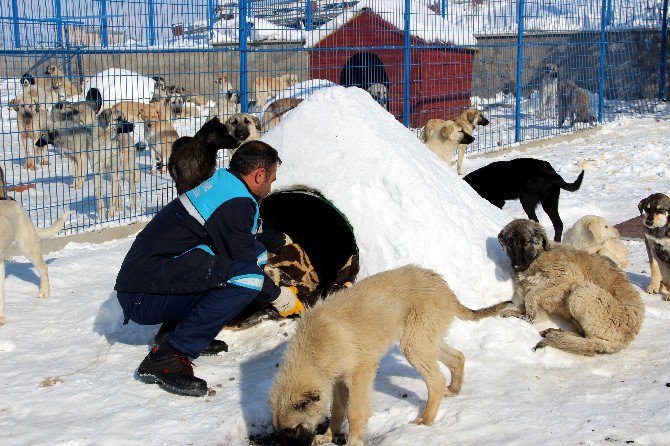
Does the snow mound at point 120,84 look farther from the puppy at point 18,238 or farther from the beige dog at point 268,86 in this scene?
the puppy at point 18,238

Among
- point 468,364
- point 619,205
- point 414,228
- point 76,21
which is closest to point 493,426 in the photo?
point 468,364

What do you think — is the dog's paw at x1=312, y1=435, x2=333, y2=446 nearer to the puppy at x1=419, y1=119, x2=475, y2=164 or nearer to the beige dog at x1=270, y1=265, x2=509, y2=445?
the beige dog at x1=270, y1=265, x2=509, y2=445

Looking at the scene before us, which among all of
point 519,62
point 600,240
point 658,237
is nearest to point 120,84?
point 600,240

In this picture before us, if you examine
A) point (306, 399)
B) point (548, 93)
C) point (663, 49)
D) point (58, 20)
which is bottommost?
point (306, 399)

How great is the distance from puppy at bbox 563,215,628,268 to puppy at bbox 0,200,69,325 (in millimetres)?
4559

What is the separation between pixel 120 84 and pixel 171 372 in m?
5.99

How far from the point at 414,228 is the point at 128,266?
195 centimetres

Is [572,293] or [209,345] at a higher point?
[572,293]

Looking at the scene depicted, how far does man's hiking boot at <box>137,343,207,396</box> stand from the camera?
15.2 feet

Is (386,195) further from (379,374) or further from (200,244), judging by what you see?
(200,244)

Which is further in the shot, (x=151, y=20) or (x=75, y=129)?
(x=75, y=129)

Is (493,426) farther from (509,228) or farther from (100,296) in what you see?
(100,296)

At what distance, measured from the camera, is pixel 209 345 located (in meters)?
5.34

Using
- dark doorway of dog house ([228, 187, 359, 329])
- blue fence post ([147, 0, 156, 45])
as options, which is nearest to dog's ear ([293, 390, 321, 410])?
dark doorway of dog house ([228, 187, 359, 329])
